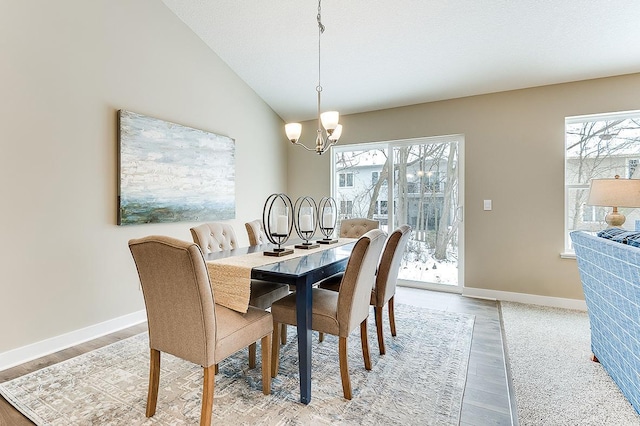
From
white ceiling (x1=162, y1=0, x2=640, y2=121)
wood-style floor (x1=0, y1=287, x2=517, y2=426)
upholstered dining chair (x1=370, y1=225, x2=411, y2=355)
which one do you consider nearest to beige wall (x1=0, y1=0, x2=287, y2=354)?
wood-style floor (x1=0, y1=287, x2=517, y2=426)

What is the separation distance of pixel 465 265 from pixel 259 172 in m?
3.03

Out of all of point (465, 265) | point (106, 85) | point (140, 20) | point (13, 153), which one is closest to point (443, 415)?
point (465, 265)

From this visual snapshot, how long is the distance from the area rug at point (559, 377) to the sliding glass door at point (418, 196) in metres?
1.21

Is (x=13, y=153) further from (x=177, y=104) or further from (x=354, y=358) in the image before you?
(x=354, y=358)

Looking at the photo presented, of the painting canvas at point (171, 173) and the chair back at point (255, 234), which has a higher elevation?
the painting canvas at point (171, 173)

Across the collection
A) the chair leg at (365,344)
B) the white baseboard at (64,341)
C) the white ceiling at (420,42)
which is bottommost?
the white baseboard at (64,341)

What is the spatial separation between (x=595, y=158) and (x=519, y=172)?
749mm

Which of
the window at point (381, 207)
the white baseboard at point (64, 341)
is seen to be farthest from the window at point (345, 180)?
the white baseboard at point (64, 341)

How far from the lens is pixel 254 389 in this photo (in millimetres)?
1962

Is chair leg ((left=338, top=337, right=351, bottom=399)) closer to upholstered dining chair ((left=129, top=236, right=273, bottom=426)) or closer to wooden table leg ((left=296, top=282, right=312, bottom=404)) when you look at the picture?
wooden table leg ((left=296, top=282, right=312, bottom=404))

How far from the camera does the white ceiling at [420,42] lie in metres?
2.76

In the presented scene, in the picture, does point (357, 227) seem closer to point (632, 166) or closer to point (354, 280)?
point (354, 280)

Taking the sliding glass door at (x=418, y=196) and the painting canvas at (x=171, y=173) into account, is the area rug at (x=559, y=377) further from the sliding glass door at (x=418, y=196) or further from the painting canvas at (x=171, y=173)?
the painting canvas at (x=171, y=173)

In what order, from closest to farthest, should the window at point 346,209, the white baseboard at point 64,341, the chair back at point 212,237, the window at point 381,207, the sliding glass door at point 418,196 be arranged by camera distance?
the white baseboard at point 64,341 < the chair back at point 212,237 < the sliding glass door at point 418,196 < the window at point 381,207 < the window at point 346,209
